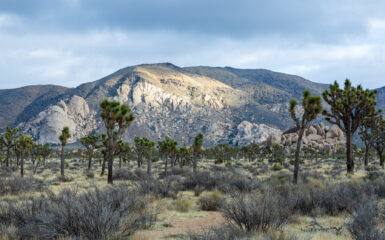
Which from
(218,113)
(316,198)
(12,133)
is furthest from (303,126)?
(218,113)

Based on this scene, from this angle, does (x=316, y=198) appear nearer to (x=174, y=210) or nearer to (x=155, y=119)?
(x=174, y=210)

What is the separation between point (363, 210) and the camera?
546 centimetres

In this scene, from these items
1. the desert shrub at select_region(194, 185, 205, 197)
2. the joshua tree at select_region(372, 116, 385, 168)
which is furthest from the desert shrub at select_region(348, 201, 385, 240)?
the joshua tree at select_region(372, 116, 385, 168)

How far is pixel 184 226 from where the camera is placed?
28.0 feet

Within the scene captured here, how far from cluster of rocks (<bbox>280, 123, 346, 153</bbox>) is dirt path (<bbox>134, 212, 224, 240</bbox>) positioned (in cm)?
9083

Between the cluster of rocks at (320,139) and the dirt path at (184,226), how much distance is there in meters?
90.8

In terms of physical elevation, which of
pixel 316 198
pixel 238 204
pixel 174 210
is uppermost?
pixel 238 204

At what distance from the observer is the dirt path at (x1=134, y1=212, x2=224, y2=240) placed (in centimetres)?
723

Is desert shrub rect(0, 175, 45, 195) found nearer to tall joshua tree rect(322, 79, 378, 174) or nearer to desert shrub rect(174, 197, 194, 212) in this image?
desert shrub rect(174, 197, 194, 212)

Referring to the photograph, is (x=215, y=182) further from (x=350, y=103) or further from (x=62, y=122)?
(x=62, y=122)

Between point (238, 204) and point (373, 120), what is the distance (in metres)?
31.6

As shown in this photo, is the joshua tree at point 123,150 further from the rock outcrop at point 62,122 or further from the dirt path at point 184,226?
the rock outcrop at point 62,122

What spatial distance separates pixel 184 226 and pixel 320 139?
10585 centimetres

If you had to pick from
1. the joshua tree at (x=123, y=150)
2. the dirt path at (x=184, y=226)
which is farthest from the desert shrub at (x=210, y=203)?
the joshua tree at (x=123, y=150)
